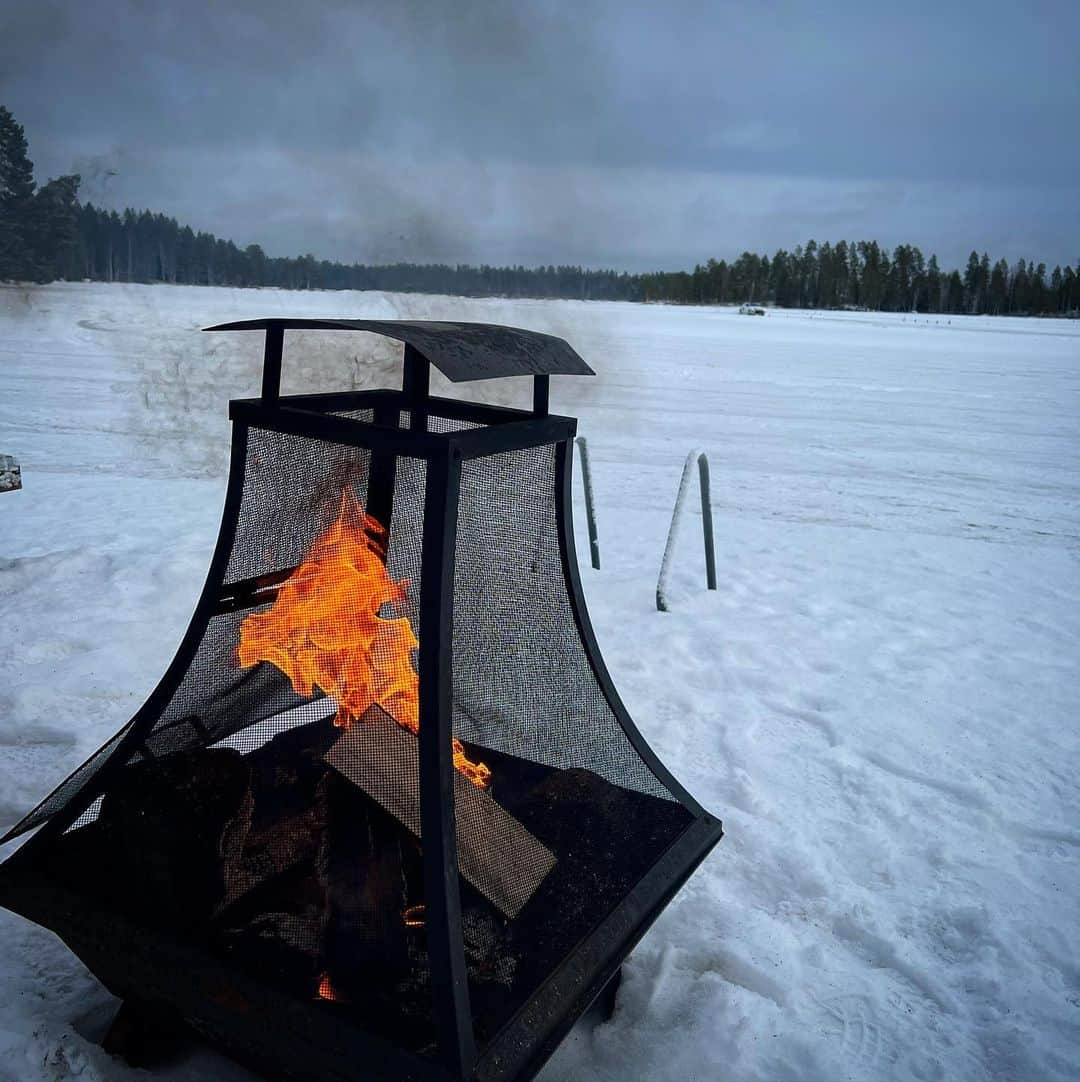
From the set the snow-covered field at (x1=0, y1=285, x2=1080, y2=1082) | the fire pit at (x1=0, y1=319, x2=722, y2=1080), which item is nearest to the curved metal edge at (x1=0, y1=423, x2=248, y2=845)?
the fire pit at (x1=0, y1=319, x2=722, y2=1080)

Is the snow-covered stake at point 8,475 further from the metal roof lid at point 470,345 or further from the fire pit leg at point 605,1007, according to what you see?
the fire pit leg at point 605,1007

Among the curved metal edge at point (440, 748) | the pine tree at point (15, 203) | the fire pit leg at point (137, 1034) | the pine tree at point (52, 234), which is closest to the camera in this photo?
the curved metal edge at point (440, 748)

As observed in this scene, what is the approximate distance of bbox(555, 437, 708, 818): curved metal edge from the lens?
2252 millimetres

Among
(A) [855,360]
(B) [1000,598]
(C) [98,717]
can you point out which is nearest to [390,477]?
(C) [98,717]

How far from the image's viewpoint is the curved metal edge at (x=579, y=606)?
225 cm

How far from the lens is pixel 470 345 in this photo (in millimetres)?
1880

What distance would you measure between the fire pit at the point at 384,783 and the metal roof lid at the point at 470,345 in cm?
1

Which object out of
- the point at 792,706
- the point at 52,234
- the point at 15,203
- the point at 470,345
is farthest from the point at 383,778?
the point at 52,234

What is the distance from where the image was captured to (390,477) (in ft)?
7.67

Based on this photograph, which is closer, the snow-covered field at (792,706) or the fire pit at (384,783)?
the fire pit at (384,783)

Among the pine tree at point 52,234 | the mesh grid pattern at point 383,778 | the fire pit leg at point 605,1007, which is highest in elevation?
the pine tree at point 52,234

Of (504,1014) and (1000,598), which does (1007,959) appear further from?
(1000,598)

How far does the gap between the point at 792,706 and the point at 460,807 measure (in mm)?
2487

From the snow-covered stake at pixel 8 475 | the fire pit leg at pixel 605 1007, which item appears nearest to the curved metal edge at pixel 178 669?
the fire pit leg at pixel 605 1007
